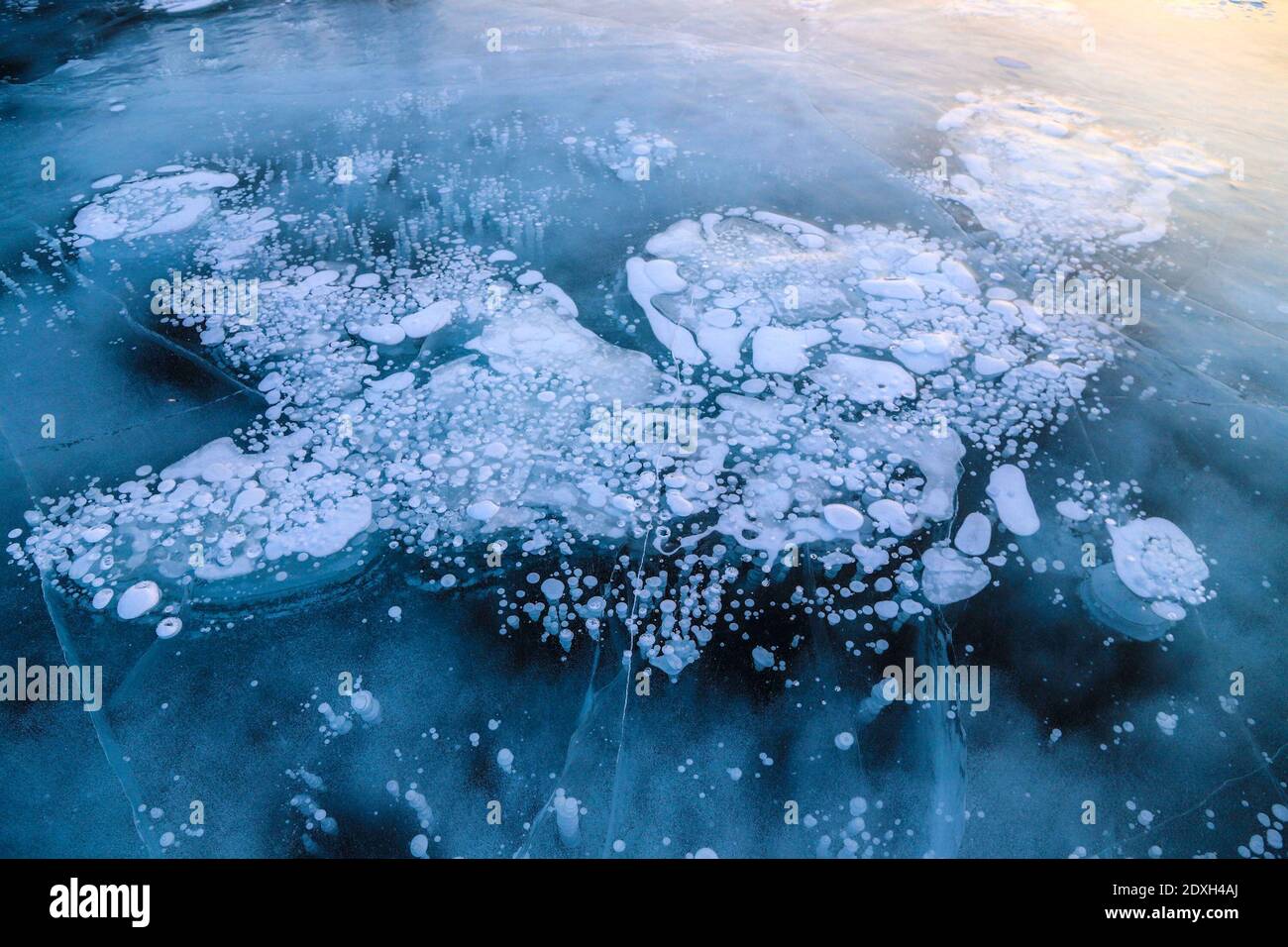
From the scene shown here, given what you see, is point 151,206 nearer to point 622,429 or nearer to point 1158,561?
point 622,429

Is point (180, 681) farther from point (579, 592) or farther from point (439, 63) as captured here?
point (439, 63)

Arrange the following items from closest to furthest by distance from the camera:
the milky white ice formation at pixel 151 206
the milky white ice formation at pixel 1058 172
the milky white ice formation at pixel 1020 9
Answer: the milky white ice formation at pixel 151 206
the milky white ice formation at pixel 1058 172
the milky white ice formation at pixel 1020 9

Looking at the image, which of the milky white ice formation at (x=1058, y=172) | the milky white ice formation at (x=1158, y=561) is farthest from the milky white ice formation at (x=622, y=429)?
the milky white ice formation at (x=1058, y=172)

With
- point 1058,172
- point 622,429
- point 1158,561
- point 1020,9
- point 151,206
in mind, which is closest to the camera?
point 1158,561

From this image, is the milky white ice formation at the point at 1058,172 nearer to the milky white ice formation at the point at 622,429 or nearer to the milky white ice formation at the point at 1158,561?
the milky white ice formation at the point at 622,429

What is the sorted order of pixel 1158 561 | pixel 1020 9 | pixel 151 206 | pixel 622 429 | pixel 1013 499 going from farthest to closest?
pixel 1020 9 → pixel 151 206 → pixel 622 429 → pixel 1013 499 → pixel 1158 561

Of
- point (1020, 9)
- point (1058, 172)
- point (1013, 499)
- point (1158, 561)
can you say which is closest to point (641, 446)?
point (1013, 499)

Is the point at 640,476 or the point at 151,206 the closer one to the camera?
the point at 640,476

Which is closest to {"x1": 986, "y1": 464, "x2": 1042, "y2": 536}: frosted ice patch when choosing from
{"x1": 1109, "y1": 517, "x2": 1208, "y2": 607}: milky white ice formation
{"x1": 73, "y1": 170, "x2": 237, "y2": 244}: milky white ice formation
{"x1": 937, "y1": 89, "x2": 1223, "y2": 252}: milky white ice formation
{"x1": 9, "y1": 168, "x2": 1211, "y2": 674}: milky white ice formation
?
{"x1": 9, "y1": 168, "x2": 1211, "y2": 674}: milky white ice formation
